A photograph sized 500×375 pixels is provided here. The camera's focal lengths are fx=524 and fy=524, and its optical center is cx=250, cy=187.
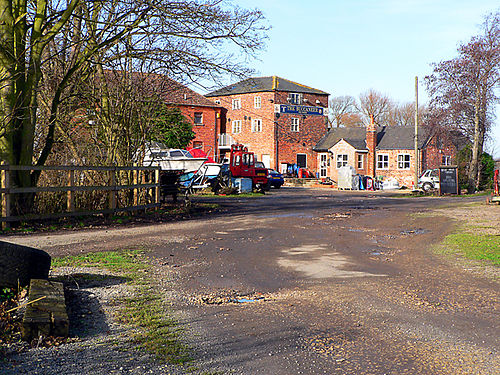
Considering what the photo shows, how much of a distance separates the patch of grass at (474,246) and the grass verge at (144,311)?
20.4 feet

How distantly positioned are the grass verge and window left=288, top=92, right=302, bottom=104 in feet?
170

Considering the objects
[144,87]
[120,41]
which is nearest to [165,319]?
[120,41]

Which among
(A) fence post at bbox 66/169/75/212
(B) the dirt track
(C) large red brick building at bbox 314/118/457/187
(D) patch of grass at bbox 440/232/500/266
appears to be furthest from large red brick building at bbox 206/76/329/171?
(D) patch of grass at bbox 440/232/500/266

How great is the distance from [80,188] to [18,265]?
29.4ft

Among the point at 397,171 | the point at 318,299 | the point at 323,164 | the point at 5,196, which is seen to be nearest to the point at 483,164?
the point at 397,171

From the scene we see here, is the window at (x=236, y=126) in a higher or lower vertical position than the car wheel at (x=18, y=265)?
higher

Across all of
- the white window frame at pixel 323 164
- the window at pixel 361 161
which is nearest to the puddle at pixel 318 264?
the window at pixel 361 161

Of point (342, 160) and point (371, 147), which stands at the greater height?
point (371, 147)

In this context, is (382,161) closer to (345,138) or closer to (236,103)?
(345,138)

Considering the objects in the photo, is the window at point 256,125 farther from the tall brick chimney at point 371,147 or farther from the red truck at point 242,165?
the red truck at point 242,165

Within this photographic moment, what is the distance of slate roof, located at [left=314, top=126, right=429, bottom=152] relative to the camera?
170ft

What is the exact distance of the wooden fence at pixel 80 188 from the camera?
13.5 metres

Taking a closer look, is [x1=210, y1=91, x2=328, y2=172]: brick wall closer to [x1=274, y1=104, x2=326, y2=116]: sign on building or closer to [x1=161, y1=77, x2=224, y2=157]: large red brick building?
[x1=274, y1=104, x2=326, y2=116]: sign on building

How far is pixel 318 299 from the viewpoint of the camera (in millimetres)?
6816
